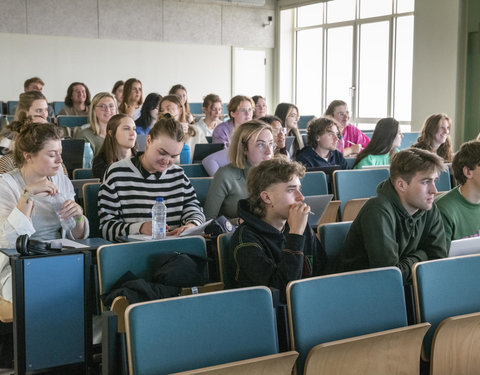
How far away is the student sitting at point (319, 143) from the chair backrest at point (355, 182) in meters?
0.58

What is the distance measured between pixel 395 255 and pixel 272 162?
28.1 inches

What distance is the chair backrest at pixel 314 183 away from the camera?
4742mm

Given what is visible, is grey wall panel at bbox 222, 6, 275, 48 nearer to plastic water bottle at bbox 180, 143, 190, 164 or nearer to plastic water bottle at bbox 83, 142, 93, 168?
plastic water bottle at bbox 180, 143, 190, 164

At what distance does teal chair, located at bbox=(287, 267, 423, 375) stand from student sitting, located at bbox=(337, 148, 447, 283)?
48cm

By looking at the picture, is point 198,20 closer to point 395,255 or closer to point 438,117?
point 438,117

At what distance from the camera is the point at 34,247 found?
275 centimetres

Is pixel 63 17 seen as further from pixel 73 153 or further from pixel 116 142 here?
pixel 116 142

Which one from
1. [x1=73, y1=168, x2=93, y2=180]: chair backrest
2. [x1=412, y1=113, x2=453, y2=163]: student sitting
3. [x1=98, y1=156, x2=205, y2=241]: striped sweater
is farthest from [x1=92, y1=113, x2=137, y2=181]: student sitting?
[x1=412, y1=113, x2=453, y2=163]: student sitting

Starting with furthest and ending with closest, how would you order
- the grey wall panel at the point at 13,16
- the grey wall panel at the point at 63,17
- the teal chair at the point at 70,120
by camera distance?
the grey wall panel at the point at 63,17 → the grey wall panel at the point at 13,16 → the teal chair at the point at 70,120

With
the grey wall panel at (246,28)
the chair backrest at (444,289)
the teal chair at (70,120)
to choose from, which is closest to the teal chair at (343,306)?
the chair backrest at (444,289)

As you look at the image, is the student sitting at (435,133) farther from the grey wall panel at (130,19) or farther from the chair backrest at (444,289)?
the grey wall panel at (130,19)

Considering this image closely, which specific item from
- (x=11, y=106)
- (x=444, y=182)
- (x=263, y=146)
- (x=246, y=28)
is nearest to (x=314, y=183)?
(x=263, y=146)

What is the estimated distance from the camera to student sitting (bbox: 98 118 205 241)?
12.2ft

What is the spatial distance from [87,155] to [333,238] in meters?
3.20
